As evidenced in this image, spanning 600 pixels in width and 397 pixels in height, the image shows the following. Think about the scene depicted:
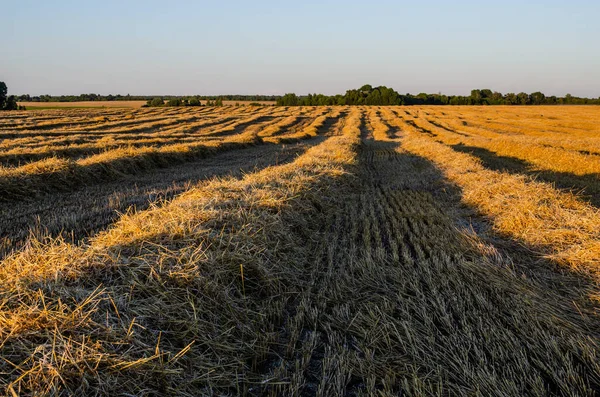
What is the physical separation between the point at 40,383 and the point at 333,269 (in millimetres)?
3119

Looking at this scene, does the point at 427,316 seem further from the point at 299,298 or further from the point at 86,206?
the point at 86,206

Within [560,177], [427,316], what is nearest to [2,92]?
[560,177]

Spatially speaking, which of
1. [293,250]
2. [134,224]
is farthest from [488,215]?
[134,224]

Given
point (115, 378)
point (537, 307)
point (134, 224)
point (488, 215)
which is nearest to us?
point (115, 378)

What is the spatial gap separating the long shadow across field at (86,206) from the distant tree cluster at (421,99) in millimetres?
82035

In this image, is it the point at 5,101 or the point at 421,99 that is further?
the point at 421,99

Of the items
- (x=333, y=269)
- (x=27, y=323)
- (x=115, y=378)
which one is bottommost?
(x=333, y=269)

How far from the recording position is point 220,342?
2.90m

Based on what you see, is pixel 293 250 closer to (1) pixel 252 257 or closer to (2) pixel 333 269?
(2) pixel 333 269

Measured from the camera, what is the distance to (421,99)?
95312mm

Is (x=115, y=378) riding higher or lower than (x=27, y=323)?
lower

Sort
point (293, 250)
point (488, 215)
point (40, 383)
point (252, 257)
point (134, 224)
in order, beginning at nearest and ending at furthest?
point (40, 383) < point (252, 257) < point (134, 224) < point (293, 250) < point (488, 215)

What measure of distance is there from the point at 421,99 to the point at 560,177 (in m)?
91.2

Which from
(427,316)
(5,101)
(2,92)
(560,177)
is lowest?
(560,177)
